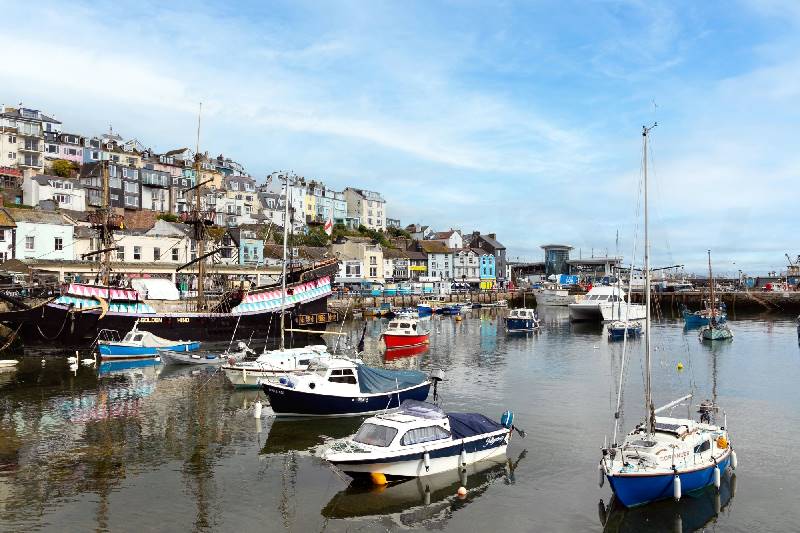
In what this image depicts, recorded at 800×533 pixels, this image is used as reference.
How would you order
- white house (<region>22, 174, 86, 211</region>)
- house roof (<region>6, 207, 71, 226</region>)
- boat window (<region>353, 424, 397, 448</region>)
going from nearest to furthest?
boat window (<region>353, 424, 397, 448</region>) < house roof (<region>6, 207, 71, 226</region>) < white house (<region>22, 174, 86, 211</region>)

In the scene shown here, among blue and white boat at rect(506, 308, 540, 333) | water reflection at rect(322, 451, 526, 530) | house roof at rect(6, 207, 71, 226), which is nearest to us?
water reflection at rect(322, 451, 526, 530)

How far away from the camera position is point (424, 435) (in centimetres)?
2255

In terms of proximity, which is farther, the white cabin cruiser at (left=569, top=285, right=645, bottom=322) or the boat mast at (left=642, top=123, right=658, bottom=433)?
the white cabin cruiser at (left=569, top=285, right=645, bottom=322)

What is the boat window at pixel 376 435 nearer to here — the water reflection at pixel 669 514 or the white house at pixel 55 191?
the water reflection at pixel 669 514

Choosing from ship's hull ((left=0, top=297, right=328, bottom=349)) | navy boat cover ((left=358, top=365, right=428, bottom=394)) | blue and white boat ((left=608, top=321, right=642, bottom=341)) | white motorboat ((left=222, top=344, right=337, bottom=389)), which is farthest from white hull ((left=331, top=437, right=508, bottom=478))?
blue and white boat ((left=608, top=321, right=642, bottom=341))

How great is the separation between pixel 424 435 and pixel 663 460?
25.6ft

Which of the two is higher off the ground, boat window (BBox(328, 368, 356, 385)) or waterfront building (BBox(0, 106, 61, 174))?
waterfront building (BBox(0, 106, 61, 174))

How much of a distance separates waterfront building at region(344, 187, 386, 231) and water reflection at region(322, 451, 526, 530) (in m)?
146

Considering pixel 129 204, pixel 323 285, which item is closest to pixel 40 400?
pixel 323 285

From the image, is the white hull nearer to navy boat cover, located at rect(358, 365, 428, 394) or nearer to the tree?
navy boat cover, located at rect(358, 365, 428, 394)

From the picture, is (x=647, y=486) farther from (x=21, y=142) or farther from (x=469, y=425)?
(x=21, y=142)

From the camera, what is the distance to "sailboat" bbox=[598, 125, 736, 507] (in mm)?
19156

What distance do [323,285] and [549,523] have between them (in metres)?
48.8

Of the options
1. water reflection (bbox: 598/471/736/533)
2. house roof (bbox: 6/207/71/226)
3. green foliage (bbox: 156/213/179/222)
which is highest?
green foliage (bbox: 156/213/179/222)
